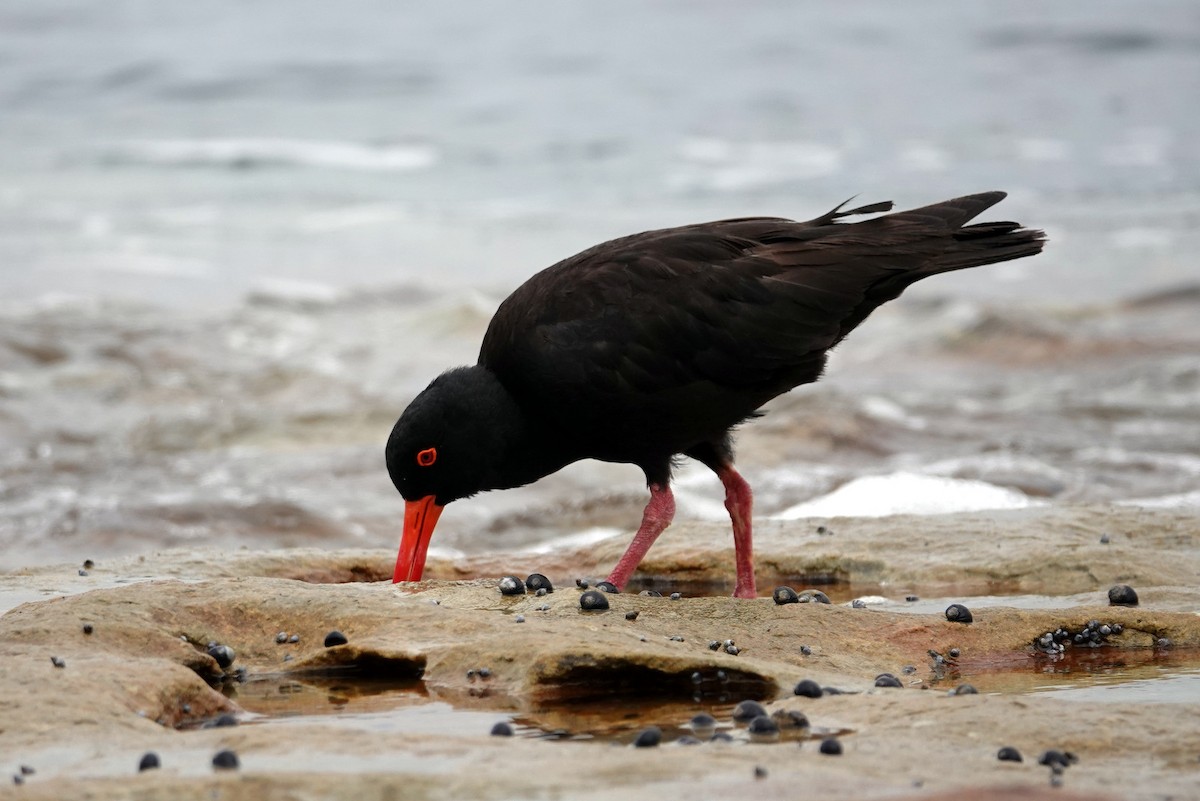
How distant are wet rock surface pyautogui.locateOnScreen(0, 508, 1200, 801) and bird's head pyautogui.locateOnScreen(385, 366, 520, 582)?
444mm

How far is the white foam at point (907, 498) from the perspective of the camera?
8.72m

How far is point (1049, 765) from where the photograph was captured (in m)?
3.46

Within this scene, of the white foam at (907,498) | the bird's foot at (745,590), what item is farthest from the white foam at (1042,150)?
the bird's foot at (745,590)

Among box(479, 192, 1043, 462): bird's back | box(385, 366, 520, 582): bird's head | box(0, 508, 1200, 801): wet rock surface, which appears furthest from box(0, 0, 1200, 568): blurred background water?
box(385, 366, 520, 582): bird's head

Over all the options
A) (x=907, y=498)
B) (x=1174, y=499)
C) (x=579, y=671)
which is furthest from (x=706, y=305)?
(x=1174, y=499)

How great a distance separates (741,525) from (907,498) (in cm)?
284

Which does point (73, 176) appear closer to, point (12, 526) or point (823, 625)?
point (12, 526)

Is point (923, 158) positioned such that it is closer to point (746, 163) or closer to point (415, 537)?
point (746, 163)

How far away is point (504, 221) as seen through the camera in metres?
23.5

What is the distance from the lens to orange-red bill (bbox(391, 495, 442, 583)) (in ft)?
19.7

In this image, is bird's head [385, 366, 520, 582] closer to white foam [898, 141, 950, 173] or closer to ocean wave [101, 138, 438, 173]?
white foam [898, 141, 950, 173]

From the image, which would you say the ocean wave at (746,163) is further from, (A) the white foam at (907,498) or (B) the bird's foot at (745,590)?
(B) the bird's foot at (745,590)

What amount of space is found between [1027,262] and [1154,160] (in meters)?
7.54

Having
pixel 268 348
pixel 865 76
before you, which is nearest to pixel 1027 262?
pixel 268 348
